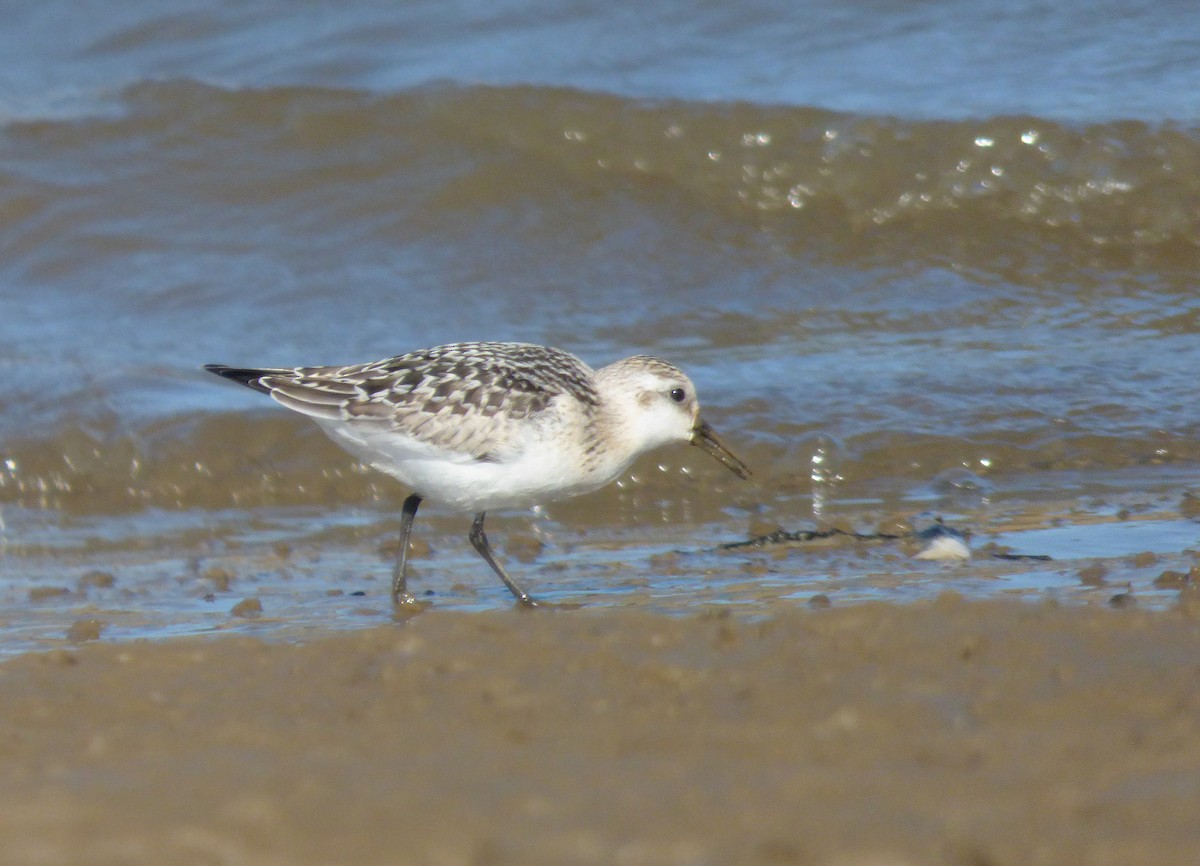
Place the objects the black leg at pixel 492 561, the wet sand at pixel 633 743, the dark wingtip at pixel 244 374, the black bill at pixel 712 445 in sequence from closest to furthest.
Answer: the wet sand at pixel 633 743, the black leg at pixel 492 561, the dark wingtip at pixel 244 374, the black bill at pixel 712 445

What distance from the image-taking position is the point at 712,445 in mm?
6371

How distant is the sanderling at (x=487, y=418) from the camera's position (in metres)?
5.71

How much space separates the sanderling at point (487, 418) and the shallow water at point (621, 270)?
460mm

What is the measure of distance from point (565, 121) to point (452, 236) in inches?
67.9

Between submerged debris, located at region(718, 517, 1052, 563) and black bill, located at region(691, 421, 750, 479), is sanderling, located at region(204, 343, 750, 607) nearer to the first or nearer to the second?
black bill, located at region(691, 421, 750, 479)

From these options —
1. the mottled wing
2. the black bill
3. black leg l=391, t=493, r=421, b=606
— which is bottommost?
black leg l=391, t=493, r=421, b=606

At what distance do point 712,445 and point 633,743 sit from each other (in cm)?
311

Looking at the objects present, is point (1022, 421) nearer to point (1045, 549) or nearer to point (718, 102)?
point (1045, 549)

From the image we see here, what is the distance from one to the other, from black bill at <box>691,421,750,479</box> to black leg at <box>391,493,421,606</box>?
1.14 metres

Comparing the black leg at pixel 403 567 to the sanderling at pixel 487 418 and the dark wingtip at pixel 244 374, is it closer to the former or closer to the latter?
the sanderling at pixel 487 418

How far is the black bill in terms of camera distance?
6.33m

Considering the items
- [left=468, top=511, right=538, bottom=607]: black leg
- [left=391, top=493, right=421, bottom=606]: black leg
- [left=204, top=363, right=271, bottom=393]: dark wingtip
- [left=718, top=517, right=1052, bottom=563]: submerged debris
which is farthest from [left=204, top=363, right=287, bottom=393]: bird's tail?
[left=718, top=517, right=1052, bottom=563]: submerged debris

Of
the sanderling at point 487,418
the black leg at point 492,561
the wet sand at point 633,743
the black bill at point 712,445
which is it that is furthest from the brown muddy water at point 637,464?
the sanderling at point 487,418

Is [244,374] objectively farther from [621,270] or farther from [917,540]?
[621,270]
